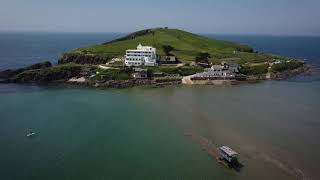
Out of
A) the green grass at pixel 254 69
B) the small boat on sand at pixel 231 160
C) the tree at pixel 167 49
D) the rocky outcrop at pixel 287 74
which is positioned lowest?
the small boat on sand at pixel 231 160

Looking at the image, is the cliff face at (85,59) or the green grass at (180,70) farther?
the cliff face at (85,59)

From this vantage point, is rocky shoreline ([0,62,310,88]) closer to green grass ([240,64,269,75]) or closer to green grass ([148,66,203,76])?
green grass ([240,64,269,75])

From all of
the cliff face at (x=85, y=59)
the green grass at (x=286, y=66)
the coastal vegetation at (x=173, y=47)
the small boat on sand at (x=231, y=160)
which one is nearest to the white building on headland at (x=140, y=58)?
the cliff face at (x=85, y=59)

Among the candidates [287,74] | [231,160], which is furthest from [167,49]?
[231,160]

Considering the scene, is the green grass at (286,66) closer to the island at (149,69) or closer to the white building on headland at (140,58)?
the island at (149,69)

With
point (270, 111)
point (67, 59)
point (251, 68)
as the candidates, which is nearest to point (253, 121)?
point (270, 111)

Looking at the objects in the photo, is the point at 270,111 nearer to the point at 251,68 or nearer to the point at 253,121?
the point at 253,121
